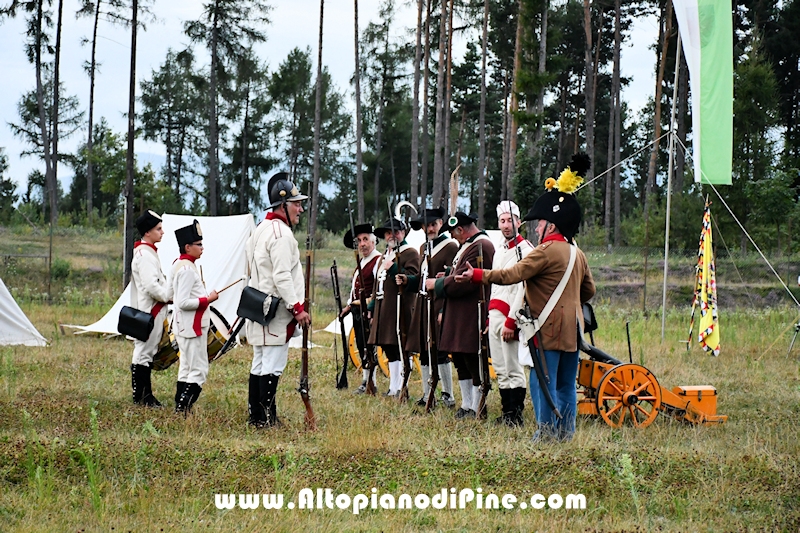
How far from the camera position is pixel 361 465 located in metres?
4.97

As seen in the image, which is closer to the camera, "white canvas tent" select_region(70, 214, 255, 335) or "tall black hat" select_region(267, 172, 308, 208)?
"tall black hat" select_region(267, 172, 308, 208)

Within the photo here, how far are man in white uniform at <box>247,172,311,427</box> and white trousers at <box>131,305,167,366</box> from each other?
1.29 meters

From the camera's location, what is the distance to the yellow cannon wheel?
6383 millimetres

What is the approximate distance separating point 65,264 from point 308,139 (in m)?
19.6

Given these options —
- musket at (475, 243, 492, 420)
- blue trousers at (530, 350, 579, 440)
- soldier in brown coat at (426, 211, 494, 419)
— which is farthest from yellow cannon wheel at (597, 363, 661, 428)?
soldier in brown coat at (426, 211, 494, 419)

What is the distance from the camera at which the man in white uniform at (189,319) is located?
661 centimetres

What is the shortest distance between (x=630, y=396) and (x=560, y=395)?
0.77 m

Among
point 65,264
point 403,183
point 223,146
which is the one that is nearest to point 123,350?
point 65,264

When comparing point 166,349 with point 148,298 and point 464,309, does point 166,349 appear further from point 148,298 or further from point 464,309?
point 464,309

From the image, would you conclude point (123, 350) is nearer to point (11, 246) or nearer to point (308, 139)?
point (11, 246)

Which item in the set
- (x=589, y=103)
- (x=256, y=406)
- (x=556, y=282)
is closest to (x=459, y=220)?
(x=556, y=282)

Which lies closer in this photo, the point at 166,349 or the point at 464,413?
the point at 464,413

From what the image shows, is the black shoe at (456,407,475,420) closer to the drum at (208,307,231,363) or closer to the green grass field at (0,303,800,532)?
the green grass field at (0,303,800,532)

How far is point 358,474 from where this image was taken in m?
4.86
